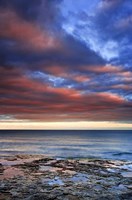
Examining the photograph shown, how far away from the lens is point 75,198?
20016mm

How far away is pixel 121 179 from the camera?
1093 inches

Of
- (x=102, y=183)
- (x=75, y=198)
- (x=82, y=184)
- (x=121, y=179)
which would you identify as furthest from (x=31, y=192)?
(x=121, y=179)

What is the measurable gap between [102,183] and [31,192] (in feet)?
25.9

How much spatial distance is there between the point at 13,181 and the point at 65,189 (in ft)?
19.7

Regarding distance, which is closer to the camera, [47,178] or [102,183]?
[102,183]

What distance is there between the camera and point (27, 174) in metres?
29.7

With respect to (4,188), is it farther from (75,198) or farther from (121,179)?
(121,179)

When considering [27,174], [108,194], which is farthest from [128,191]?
[27,174]

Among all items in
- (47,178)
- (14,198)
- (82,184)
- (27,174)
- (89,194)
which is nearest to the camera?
(14,198)

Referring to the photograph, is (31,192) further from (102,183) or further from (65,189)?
(102,183)

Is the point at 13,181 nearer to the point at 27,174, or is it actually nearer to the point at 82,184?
the point at 27,174

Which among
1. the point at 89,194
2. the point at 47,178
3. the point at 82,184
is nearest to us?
the point at 89,194

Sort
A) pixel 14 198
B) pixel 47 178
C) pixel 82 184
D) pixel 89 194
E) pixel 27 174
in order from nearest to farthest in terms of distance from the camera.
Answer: pixel 14 198 → pixel 89 194 → pixel 82 184 → pixel 47 178 → pixel 27 174

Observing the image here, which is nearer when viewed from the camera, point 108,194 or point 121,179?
point 108,194
